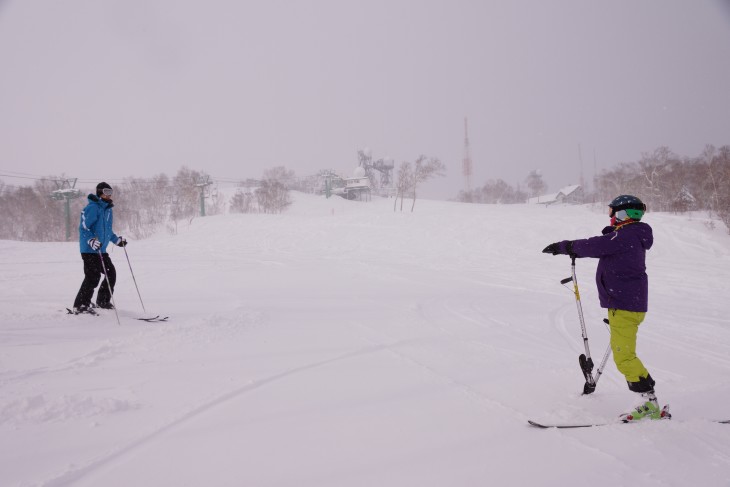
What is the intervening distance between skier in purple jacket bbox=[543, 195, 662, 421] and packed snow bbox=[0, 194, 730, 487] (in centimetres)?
43

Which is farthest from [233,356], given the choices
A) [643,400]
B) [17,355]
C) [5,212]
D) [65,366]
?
[5,212]

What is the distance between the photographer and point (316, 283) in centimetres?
938

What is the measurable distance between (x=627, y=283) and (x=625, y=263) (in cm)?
18

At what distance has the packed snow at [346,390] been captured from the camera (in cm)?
227

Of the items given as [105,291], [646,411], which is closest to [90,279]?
[105,291]

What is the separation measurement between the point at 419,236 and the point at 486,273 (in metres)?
9.53

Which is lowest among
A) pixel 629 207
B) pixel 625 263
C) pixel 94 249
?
pixel 625 263

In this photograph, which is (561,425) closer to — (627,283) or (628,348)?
(628,348)

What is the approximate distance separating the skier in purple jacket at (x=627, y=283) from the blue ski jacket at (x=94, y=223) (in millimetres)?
6760

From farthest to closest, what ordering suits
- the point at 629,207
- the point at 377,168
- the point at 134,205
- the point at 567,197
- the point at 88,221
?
the point at 377,168 < the point at 567,197 < the point at 134,205 < the point at 88,221 < the point at 629,207

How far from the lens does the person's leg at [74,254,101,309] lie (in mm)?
5699

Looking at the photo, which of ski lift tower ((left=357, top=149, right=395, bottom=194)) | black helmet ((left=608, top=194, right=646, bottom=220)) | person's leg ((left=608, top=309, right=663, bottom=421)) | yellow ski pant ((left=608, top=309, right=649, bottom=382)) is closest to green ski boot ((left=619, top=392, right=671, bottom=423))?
person's leg ((left=608, top=309, right=663, bottom=421))

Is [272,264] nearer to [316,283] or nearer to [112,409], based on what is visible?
[316,283]

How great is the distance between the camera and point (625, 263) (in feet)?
10.1
